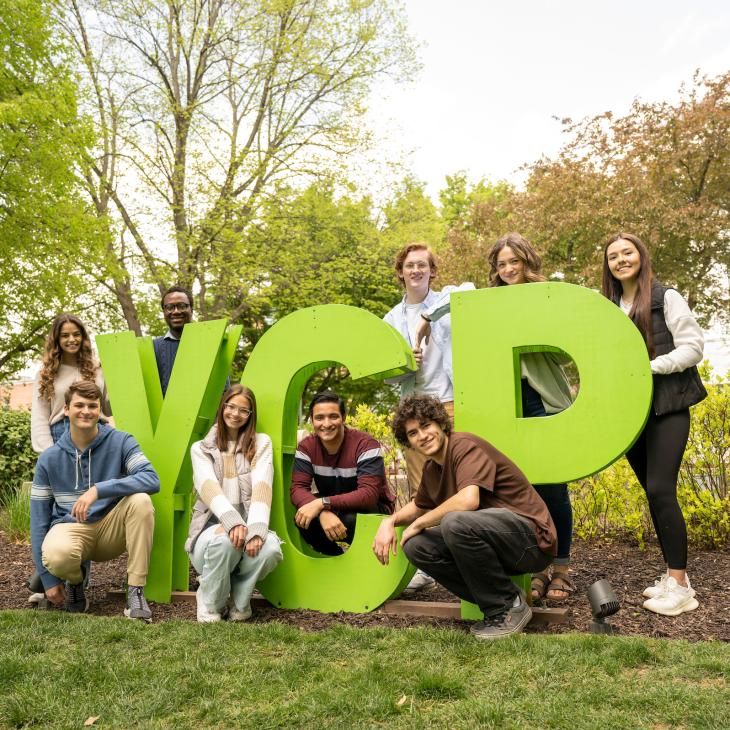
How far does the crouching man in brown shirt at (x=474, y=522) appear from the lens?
147 inches

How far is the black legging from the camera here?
4047 mm

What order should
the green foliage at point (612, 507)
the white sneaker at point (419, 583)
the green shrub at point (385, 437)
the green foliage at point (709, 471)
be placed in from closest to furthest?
the white sneaker at point (419, 583) < the green foliage at point (709, 471) < the green foliage at point (612, 507) < the green shrub at point (385, 437)

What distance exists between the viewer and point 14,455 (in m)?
10.6

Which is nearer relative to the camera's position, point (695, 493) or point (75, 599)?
point (75, 599)

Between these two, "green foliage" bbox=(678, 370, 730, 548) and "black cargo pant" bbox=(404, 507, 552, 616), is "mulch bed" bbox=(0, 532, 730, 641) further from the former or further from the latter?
"black cargo pant" bbox=(404, 507, 552, 616)

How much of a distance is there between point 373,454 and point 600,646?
75.3 inches

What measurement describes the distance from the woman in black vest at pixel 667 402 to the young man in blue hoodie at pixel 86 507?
3163mm

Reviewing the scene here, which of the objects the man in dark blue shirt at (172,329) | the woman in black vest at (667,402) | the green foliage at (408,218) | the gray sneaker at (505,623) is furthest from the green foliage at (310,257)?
the gray sneaker at (505,623)

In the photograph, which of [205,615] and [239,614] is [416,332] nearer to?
[239,614]

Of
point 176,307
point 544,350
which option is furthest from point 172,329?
point 544,350

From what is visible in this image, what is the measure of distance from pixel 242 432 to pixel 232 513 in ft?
2.12

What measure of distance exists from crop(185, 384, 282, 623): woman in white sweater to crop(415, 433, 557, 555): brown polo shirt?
3.82 feet

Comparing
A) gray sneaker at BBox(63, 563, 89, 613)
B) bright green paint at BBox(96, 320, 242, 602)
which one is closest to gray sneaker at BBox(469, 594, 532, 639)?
bright green paint at BBox(96, 320, 242, 602)

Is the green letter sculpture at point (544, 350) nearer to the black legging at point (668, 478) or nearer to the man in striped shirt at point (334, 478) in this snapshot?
the black legging at point (668, 478)
